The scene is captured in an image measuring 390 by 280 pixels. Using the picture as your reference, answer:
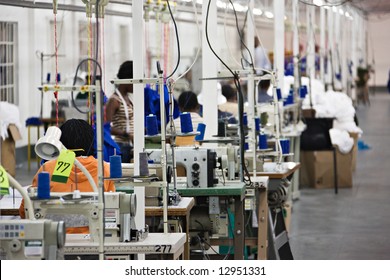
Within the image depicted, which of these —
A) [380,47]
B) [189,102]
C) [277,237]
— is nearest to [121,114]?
[189,102]

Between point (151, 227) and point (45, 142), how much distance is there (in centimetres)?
184

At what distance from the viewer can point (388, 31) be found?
34219 mm

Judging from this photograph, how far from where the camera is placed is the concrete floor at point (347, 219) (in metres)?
8.14

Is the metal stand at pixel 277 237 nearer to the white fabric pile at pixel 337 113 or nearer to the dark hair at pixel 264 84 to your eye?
the white fabric pile at pixel 337 113

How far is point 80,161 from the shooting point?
499cm

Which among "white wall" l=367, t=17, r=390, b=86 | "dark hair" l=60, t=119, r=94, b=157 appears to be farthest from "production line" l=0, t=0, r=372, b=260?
"white wall" l=367, t=17, r=390, b=86

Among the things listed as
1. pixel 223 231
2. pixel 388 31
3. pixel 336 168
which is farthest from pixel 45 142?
pixel 388 31

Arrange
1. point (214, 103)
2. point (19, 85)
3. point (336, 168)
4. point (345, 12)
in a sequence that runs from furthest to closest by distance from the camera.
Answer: point (345, 12)
point (19, 85)
point (336, 168)
point (214, 103)

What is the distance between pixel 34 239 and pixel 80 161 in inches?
47.8

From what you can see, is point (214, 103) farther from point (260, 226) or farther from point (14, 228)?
point (14, 228)

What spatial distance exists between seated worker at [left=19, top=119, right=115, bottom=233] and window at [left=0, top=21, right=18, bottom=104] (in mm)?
8807

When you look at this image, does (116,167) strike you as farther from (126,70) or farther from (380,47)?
(380,47)

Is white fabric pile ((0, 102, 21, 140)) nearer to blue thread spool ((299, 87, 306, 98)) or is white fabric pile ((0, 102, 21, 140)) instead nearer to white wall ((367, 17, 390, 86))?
blue thread spool ((299, 87, 306, 98))

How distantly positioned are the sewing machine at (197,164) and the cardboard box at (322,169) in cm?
533
